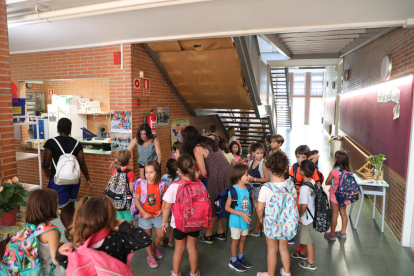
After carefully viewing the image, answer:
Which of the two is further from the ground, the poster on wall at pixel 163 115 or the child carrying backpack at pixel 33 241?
the poster on wall at pixel 163 115

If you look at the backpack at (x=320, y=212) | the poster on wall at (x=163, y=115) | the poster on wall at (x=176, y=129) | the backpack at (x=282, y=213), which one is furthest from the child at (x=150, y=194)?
the poster on wall at (x=176, y=129)

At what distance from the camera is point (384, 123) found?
5.25m

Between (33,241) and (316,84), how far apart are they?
25.2 metres

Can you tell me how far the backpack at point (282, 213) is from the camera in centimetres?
295

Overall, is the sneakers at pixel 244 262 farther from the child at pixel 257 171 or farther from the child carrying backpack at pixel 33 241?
the child carrying backpack at pixel 33 241

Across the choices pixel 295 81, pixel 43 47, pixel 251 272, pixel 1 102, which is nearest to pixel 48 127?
pixel 43 47

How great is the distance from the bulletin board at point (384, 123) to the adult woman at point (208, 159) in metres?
2.58

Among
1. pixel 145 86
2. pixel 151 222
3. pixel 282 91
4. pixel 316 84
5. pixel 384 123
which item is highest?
pixel 316 84

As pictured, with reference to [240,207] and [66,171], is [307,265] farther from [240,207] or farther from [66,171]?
A: [66,171]

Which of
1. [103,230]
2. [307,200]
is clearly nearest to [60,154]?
[103,230]

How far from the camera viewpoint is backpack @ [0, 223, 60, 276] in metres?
2.15

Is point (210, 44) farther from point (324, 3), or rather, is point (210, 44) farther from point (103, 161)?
point (103, 161)

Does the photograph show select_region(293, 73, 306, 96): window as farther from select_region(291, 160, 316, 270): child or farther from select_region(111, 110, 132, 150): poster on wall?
select_region(291, 160, 316, 270): child

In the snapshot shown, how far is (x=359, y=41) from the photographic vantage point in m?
7.60
